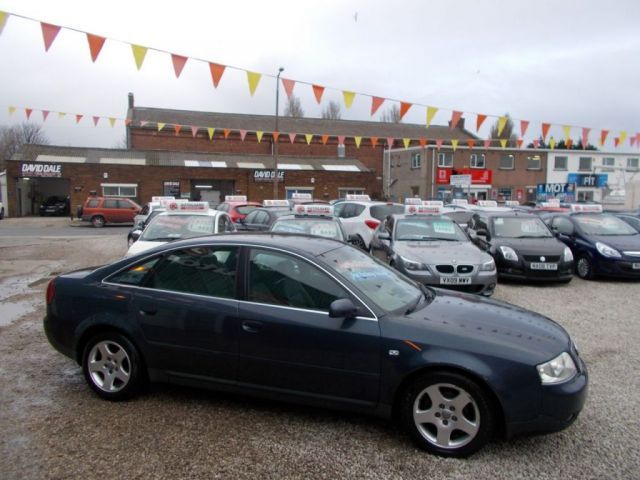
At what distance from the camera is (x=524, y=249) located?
31.7ft

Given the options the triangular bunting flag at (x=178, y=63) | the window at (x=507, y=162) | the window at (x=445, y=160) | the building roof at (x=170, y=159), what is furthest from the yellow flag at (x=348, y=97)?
the window at (x=507, y=162)

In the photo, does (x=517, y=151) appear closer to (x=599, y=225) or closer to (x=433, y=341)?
(x=599, y=225)

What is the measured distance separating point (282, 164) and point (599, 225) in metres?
31.8

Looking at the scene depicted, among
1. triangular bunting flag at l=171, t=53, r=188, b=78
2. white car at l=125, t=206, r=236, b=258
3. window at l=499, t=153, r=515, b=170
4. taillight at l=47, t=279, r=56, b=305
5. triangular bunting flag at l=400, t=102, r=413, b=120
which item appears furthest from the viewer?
window at l=499, t=153, r=515, b=170

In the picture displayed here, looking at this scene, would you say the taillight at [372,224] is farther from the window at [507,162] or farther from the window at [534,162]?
the window at [534,162]

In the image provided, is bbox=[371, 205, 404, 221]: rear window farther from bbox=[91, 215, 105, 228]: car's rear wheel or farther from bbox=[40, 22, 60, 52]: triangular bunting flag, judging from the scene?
bbox=[91, 215, 105, 228]: car's rear wheel

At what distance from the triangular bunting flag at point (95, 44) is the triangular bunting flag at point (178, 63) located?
60.7 inches

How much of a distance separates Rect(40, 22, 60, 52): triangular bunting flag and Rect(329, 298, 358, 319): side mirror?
28.6 feet

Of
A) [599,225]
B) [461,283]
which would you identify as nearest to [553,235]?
[599,225]

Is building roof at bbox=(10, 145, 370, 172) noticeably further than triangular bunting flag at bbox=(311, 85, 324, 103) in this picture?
Yes

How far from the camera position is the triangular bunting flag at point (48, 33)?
9.31 metres

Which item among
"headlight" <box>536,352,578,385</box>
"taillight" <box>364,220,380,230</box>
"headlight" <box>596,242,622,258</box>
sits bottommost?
"headlight" <box>536,352,578,385</box>

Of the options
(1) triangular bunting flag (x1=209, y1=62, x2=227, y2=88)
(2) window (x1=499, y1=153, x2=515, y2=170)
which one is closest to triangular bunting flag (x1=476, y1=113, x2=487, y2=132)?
(1) triangular bunting flag (x1=209, y1=62, x2=227, y2=88)

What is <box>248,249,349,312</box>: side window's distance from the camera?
368cm
